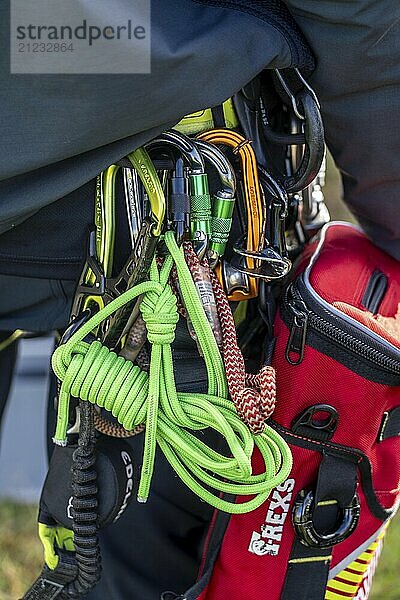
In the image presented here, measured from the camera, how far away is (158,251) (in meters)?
1.03

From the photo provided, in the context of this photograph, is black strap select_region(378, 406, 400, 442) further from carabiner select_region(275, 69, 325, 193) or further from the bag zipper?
carabiner select_region(275, 69, 325, 193)

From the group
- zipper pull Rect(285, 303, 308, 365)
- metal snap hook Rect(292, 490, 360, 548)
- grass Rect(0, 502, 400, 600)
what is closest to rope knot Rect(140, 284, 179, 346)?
zipper pull Rect(285, 303, 308, 365)

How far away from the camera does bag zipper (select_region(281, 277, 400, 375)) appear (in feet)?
3.52

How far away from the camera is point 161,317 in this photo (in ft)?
3.18

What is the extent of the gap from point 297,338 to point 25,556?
1.23m

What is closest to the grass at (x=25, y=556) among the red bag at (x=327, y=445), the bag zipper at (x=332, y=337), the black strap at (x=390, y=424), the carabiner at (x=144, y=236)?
the red bag at (x=327, y=445)

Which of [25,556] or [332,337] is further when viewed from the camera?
[25,556]

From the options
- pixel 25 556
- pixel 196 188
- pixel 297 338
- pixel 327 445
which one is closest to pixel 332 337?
pixel 297 338

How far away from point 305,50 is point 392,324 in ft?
1.24

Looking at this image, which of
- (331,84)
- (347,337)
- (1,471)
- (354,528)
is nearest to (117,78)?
(331,84)

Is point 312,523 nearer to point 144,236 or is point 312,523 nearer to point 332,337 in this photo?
point 332,337

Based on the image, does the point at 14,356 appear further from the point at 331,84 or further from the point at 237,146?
the point at 331,84

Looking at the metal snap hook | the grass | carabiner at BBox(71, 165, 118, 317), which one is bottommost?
the grass

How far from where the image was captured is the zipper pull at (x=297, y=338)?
108 cm
